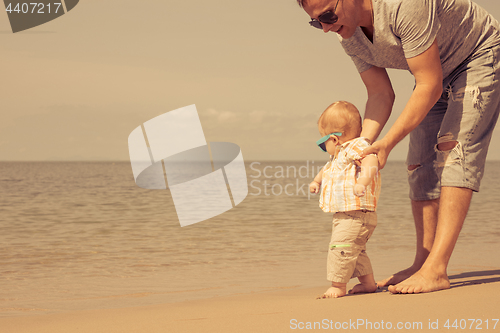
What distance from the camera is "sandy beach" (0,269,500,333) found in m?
1.62

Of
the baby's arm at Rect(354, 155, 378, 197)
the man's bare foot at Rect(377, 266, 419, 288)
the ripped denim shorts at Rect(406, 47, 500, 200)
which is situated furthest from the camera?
the man's bare foot at Rect(377, 266, 419, 288)

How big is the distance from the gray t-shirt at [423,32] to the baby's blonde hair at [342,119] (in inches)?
12.2

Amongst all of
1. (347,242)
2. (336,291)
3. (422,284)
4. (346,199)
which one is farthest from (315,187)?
(422,284)

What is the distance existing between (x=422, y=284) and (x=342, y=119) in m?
0.87

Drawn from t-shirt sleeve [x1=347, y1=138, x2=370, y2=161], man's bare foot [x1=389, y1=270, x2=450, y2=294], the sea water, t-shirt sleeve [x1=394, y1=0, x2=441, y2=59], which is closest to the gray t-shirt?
t-shirt sleeve [x1=394, y1=0, x2=441, y2=59]

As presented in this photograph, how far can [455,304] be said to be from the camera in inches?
70.8

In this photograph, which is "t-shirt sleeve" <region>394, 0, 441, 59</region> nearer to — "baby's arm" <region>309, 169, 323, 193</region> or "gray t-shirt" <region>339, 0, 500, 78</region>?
"gray t-shirt" <region>339, 0, 500, 78</region>

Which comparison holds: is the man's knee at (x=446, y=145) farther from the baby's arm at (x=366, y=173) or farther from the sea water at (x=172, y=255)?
the sea water at (x=172, y=255)

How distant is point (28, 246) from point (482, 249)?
409 cm

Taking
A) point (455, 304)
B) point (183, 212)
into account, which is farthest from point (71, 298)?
point (183, 212)

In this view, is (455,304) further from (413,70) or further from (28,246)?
(28,246)

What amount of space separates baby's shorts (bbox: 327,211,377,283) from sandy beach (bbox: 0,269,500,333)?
5.3 inches

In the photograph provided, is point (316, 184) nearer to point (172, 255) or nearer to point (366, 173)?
point (366, 173)

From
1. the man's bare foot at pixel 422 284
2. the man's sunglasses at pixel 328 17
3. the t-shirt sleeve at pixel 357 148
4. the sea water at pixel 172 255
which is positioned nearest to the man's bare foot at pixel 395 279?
Answer: the man's bare foot at pixel 422 284
